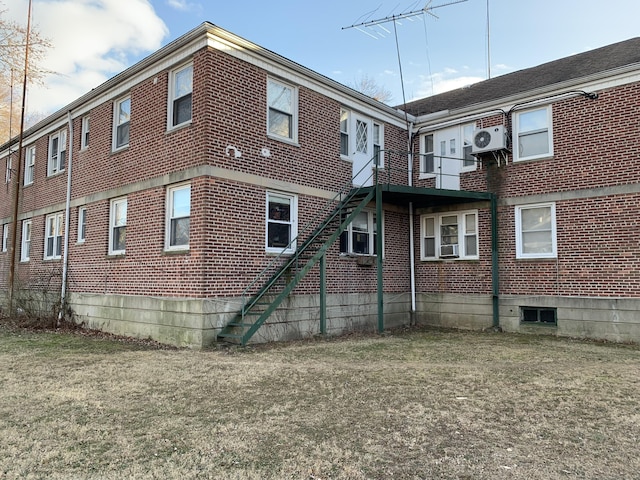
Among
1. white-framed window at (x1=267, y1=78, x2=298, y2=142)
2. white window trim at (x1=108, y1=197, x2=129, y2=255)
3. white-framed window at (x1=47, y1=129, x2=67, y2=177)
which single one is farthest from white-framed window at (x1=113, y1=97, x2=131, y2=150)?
white-framed window at (x1=267, y1=78, x2=298, y2=142)

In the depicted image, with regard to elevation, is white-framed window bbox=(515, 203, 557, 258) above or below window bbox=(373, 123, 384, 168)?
below

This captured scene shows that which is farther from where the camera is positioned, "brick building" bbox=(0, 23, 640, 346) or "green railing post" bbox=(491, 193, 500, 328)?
"green railing post" bbox=(491, 193, 500, 328)

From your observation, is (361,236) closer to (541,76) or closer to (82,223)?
(541,76)

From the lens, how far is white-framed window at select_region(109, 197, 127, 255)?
12133 mm

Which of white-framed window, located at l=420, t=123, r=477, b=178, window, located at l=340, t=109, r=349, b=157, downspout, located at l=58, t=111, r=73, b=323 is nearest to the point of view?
window, located at l=340, t=109, r=349, b=157

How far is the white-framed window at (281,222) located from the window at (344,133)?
2470 millimetres

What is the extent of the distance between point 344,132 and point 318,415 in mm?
9441

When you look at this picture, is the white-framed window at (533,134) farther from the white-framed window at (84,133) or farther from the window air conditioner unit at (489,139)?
the white-framed window at (84,133)

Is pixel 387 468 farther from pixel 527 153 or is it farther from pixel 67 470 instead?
pixel 527 153

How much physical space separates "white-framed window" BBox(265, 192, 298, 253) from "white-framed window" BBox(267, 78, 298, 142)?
4.79 ft

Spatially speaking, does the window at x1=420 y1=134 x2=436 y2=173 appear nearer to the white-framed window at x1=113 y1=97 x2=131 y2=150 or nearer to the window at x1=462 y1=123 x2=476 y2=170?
the window at x1=462 y1=123 x2=476 y2=170

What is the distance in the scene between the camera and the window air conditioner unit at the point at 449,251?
45.3 feet

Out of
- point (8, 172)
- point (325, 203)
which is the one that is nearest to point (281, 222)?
point (325, 203)

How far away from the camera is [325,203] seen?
1237 centimetres
